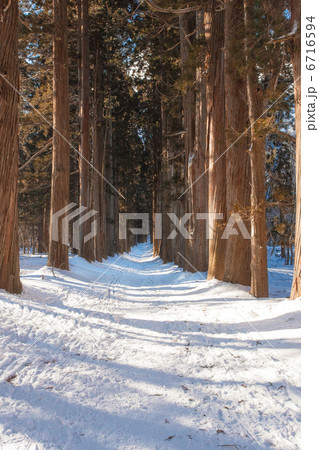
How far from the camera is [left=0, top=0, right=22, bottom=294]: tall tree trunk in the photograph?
6406mm

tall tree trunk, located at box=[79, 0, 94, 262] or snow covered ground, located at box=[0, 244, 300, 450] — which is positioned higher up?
tall tree trunk, located at box=[79, 0, 94, 262]

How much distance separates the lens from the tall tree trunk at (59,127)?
11.2 meters

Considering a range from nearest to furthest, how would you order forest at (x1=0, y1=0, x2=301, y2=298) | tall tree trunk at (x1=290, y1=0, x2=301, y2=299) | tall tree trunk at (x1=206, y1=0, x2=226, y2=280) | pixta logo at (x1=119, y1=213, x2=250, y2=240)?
tall tree trunk at (x1=290, y1=0, x2=301, y2=299) < forest at (x1=0, y1=0, x2=301, y2=298) < pixta logo at (x1=119, y1=213, x2=250, y2=240) < tall tree trunk at (x1=206, y1=0, x2=226, y2=280)

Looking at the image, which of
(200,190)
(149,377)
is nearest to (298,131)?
(149,377)

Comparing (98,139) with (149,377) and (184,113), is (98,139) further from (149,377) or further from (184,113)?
(149,377)

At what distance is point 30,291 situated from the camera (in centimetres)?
713

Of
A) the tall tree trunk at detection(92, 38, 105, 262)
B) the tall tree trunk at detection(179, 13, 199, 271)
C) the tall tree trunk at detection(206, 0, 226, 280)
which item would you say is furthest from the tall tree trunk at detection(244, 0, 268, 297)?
the tall tree trunk at detection(92, 38, 105, 262)

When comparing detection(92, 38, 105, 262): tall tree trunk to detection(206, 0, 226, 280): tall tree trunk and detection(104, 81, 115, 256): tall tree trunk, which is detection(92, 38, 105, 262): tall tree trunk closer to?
detection(104, 81, 115, 256): tall tree trunk

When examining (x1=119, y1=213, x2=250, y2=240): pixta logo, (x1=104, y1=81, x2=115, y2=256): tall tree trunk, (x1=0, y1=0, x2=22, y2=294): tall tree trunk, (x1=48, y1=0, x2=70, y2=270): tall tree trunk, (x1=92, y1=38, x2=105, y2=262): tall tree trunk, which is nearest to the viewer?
(x1=0, y1=0, x2=22, y2=294): tall tree trunk

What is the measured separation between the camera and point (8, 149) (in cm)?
654

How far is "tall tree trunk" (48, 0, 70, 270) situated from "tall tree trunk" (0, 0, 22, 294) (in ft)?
14.7

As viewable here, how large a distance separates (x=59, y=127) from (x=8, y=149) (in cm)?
525

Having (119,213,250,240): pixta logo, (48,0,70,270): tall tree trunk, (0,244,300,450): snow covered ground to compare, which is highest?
(48,0,70,270): tall tree trunk
